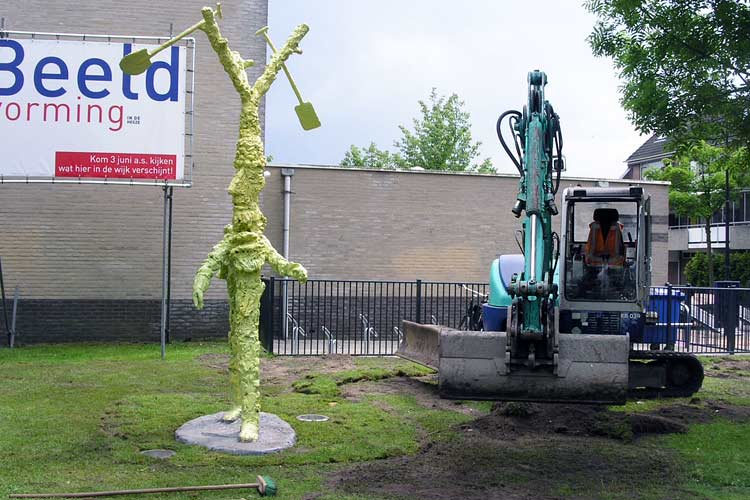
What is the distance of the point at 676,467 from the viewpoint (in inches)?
299

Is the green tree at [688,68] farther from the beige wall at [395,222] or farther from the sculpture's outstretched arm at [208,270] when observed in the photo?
the beige wall at [395,222]

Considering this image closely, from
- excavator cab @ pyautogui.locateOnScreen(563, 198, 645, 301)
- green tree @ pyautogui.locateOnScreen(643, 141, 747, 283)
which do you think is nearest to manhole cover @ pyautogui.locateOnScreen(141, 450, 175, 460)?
excavator cab @ pyautogui.locateOnScreen(563, 198, 645, 301)

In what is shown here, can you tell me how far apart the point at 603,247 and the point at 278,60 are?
5.02 metres

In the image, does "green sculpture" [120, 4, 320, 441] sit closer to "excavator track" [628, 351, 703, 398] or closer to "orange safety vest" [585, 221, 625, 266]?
"orange safety vest" [585, 221, 625, 266]

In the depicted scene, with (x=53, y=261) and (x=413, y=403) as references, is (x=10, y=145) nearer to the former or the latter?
(x=53, y=261)

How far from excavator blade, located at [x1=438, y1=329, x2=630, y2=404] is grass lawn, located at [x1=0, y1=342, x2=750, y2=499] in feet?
2.55

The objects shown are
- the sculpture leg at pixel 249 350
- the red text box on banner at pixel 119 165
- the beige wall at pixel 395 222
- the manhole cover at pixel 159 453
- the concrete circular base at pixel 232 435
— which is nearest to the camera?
the manhole cover at pixel 159 453

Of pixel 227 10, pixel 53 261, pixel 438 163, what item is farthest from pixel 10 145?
pixel 438 163

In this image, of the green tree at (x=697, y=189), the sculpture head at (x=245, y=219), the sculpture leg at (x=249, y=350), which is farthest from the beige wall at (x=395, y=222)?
the green tree at (x=697, y=189)

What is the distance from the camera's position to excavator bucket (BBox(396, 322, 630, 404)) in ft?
22.6

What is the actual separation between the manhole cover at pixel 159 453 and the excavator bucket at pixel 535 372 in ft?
8.68

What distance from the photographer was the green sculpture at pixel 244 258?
803 centimetres

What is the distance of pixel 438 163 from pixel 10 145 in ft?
109

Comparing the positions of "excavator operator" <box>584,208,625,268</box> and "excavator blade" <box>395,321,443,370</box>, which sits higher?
"excavator operator" <box>584,208,625,268</box>
